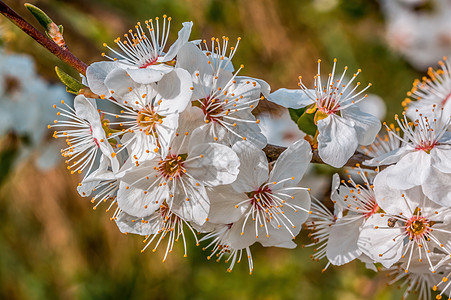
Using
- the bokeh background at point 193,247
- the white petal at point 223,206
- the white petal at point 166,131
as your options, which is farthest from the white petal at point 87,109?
the bokeh background at point 193,247

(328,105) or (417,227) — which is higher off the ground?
(328,105)

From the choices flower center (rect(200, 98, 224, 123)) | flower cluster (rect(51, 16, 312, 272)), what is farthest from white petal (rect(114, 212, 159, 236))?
flower center (rect(200, 98, 224, 123))

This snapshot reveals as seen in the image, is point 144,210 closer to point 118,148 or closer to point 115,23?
point 118,148

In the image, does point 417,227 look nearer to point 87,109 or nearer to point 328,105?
point 328,105

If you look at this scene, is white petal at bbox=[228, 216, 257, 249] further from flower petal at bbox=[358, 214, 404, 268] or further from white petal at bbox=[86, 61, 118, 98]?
white petal at bbox=[86, 61, 118, 98]

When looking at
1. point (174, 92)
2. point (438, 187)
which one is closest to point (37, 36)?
point (174, 92)

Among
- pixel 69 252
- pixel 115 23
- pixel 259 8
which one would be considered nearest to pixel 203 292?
pixel 69 252

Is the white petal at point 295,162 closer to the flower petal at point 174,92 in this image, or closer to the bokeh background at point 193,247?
the flower petal at point 174,92
